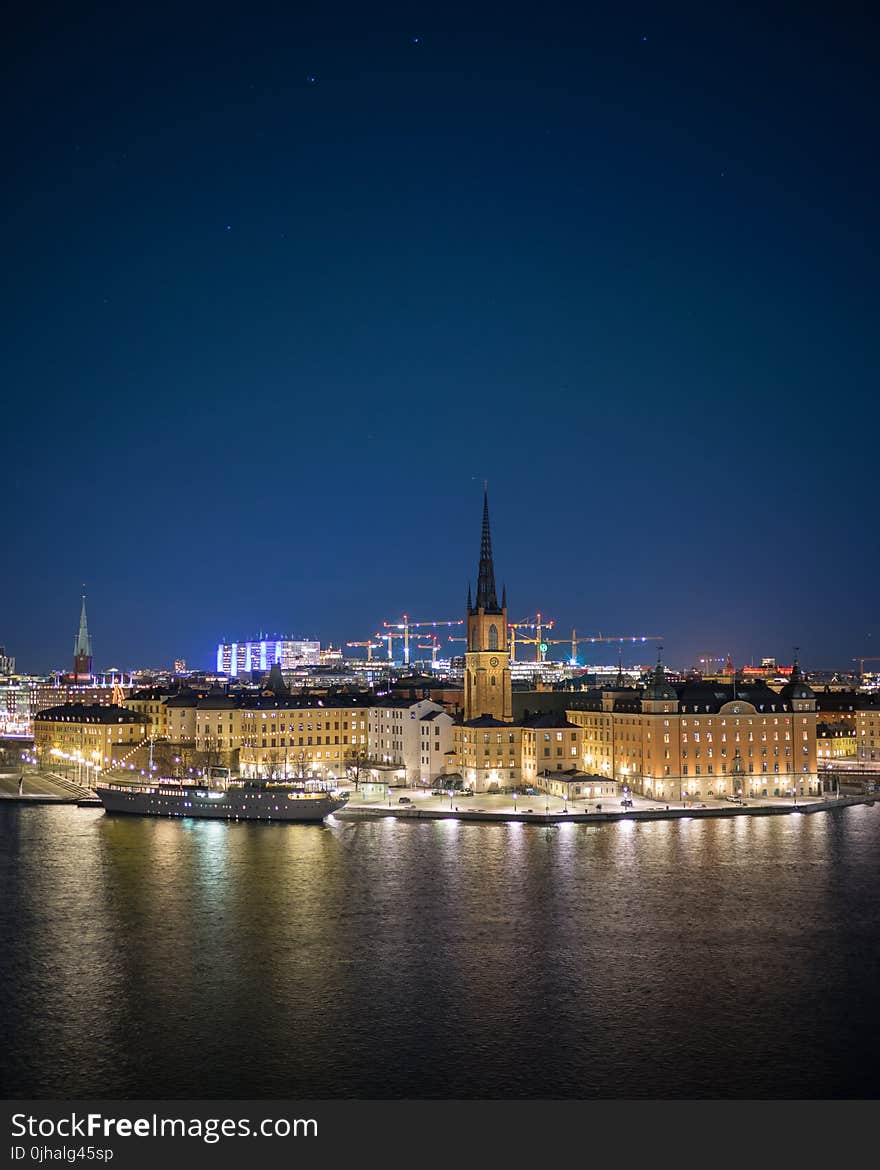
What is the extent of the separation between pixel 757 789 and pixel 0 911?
26679 mm

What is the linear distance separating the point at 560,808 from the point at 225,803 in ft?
38.6

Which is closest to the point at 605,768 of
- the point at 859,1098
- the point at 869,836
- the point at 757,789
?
the point at 757,789

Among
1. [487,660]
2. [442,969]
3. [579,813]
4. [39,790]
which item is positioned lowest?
[442,969]

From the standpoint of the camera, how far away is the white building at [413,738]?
44.6 meters

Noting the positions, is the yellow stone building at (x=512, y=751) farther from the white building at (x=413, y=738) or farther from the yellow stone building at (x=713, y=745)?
the yellow stone building at (x=713, y=745)

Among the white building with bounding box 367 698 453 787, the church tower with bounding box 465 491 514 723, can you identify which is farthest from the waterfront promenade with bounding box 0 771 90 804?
the church tower with bounding box 465 491 514 723

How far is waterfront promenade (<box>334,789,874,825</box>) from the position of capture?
36.2m

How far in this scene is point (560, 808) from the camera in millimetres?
37562

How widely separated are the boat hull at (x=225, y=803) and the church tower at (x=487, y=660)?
1001cm

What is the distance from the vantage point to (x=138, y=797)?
39438mm

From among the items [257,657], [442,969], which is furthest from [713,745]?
[257,657]

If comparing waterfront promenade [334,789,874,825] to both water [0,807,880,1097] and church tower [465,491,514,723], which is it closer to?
water [0,807,880,1097]

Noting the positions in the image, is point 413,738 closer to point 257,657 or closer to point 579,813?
point 579,813

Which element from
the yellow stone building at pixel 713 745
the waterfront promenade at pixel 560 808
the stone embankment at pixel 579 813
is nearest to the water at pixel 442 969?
the stone embankment at pixel 579 813
